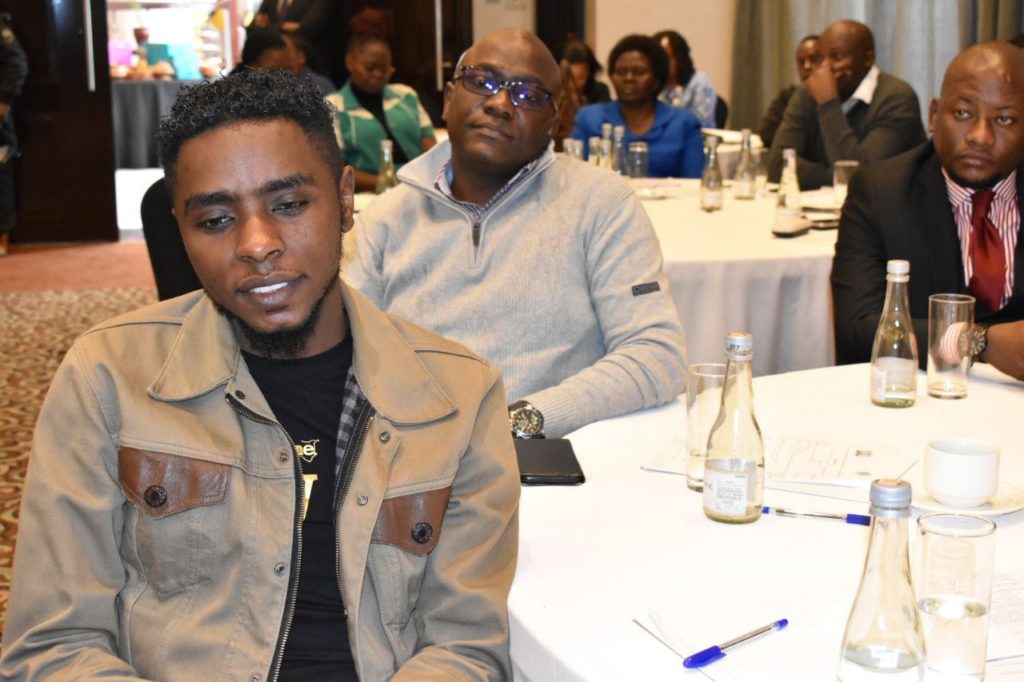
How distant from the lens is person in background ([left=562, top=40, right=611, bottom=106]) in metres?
8.02

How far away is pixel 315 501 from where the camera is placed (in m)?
1.43

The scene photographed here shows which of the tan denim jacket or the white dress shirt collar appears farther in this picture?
the white dress shirt collar

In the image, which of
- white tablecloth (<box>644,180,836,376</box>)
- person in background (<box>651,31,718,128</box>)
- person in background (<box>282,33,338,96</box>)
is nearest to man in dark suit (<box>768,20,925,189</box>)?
white tablecloth (<box>644,180,836,376</box>)

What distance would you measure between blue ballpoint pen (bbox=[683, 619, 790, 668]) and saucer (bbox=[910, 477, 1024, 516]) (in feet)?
1.33

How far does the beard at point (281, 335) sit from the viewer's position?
58.2 inches

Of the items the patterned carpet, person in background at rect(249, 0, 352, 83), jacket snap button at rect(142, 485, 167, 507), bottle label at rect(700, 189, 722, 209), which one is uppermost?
person in background at rect(249, 0, 352, 83)

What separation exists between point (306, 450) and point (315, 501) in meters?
0.06

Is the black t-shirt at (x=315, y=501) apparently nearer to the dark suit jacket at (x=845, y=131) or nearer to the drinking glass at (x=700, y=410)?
the drinking glass at (x=700, y=410)

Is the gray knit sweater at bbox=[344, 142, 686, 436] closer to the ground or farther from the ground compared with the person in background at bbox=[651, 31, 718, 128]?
closer to the ground

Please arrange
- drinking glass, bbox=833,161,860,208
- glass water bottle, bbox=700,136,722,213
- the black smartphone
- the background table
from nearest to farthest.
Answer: the black smartphone
drinking glass, bbox=833,161,860,208
glass water bottle, bbox=700,136,722,213
the background table

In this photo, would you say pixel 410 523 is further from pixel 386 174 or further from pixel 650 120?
pixel 650 120

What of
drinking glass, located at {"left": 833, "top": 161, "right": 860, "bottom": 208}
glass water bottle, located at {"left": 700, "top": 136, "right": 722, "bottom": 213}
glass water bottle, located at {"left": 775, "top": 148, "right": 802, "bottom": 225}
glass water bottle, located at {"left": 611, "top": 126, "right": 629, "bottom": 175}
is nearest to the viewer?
glass water bottle, located at {"left": 775, "top": 148, "right": 802, "bottom": 225}

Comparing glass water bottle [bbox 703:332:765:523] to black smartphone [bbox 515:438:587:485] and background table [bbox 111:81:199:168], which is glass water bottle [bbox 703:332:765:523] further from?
background table [bbox 111:81:199:168]

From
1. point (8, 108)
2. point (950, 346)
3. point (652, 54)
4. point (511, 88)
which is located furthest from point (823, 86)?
point (8, 108)
